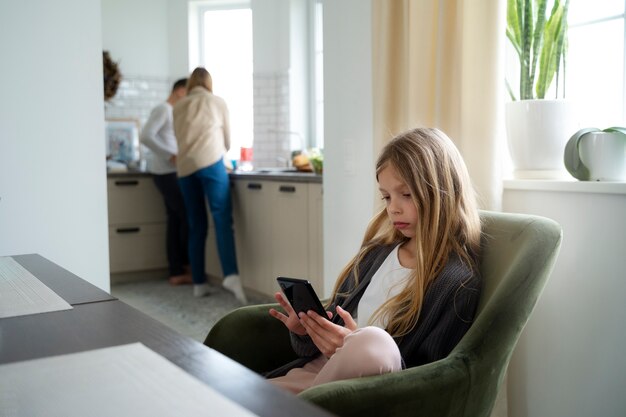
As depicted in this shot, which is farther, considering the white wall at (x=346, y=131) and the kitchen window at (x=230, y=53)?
the kitchen window at (x=230, y=53)

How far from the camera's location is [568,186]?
1.99 m

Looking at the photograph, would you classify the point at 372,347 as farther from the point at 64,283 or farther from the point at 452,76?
the point at 452,76

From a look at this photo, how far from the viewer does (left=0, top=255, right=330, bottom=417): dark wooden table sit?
0.78 metres

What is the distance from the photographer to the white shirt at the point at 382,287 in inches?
67.1

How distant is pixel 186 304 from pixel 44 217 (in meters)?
1.84

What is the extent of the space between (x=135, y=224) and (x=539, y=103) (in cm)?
385

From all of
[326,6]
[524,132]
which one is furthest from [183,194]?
[524,132]

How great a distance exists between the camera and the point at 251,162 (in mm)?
5676

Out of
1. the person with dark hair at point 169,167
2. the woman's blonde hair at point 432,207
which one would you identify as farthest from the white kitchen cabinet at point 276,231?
the woman's blonde hair at point 432,207

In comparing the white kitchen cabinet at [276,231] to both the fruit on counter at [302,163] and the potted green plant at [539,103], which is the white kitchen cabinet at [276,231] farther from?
the potted green plant at [539,103]

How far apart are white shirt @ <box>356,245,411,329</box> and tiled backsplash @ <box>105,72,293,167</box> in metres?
3.52

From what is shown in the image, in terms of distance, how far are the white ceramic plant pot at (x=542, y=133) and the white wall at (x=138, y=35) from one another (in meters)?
4.55

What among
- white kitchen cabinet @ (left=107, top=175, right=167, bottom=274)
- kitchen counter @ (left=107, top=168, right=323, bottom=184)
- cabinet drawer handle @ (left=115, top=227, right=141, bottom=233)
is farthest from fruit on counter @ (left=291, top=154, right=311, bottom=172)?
cabinet drawer handle @ (left=115, top=227, right=141, bottom=233)

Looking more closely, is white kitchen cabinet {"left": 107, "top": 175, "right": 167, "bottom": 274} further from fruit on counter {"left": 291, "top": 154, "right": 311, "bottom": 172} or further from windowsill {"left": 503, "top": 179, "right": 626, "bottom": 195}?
windowsill {"left": 503, "top": 179, "right": 626, "bottom": 195}
